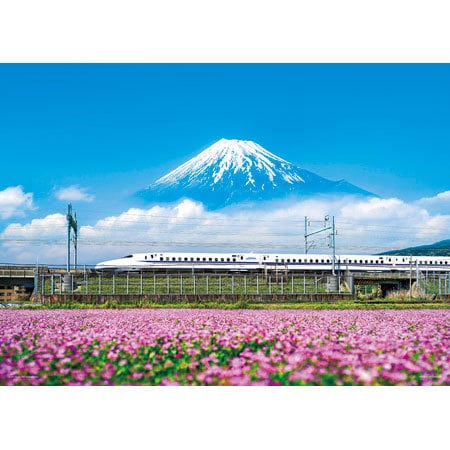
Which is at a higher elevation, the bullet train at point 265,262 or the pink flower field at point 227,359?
the bullet train at point 265,262

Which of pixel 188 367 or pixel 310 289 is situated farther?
pixel 310 289

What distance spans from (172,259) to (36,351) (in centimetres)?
4017

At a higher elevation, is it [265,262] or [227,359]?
[265,262]

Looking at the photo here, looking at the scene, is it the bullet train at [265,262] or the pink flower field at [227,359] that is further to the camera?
the bullet train at [265,262]

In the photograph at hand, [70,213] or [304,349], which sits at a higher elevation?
[70,213]

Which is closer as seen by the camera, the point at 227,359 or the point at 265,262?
the point at 227,359

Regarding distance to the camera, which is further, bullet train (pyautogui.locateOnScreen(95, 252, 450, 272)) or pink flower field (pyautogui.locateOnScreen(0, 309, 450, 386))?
bullet train (pyautogui.locateOnScreen(95, 252, 450, 272))

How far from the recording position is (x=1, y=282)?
31234 mm

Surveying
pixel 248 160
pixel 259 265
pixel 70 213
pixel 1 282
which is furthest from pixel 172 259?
pixel 248 160

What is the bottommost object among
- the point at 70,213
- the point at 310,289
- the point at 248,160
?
the point at 310,289

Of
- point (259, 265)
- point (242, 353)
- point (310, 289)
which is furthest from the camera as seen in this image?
point (259, 265)

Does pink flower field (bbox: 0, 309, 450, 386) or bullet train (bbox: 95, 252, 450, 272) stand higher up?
bullet train (bbox: 95, 252, 450, 272)

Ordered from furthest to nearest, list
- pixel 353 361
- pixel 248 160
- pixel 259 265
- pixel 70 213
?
pixel 259 265 → pixel 70 213 → pixel 248 160 → pixel 353 361

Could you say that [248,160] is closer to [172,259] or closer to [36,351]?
[36,351]
